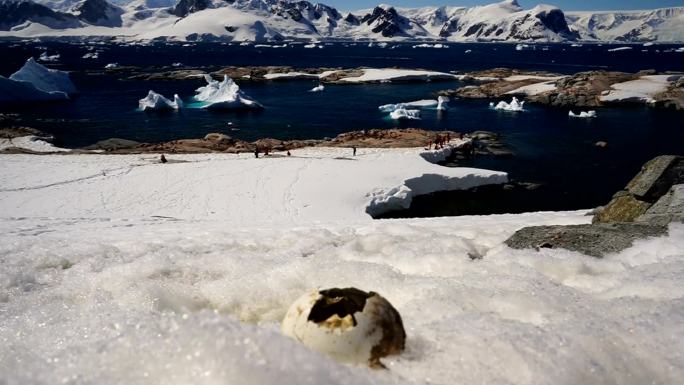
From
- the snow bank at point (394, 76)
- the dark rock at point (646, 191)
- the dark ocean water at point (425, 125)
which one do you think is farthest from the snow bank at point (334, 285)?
the snow bank at point (394, 76)

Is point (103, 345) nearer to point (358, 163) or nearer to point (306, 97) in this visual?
point (358, 163)

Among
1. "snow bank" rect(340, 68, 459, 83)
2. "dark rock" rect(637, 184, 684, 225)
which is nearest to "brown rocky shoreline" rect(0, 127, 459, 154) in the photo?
"dark rock" rect(637, 184, 684, 225)

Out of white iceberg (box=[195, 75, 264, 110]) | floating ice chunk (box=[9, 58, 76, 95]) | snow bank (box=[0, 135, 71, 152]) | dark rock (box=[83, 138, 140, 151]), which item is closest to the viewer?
snow bank (box=[0, 135, 71, 152])

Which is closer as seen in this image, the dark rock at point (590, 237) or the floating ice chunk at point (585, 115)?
the dark rock at point (590, 237)

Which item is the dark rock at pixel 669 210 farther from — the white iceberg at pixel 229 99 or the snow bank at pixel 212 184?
the white iceberg at pixel 229 99

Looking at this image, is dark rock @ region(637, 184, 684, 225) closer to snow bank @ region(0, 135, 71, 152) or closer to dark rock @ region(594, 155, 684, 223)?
dark rock @ region(594, 155, 684, 223)

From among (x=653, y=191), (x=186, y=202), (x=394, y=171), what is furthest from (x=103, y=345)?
(x=394, y=171)
